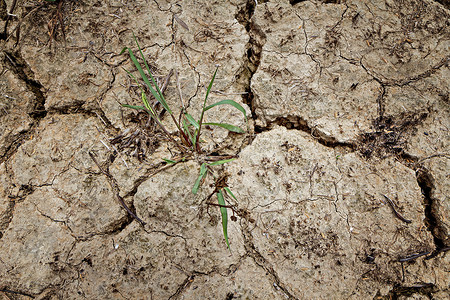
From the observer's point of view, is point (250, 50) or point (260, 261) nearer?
point (260, 261)

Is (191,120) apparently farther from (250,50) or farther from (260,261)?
(260,261)

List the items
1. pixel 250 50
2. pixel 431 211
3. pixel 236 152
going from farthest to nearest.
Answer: pixel 250 50
pixel 236 152
pixel 431 211

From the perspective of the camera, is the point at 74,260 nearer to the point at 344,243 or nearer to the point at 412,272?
the point at 344,243

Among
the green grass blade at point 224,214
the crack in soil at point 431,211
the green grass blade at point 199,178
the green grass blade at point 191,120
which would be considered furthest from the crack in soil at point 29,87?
the crack in soil at point 431,211

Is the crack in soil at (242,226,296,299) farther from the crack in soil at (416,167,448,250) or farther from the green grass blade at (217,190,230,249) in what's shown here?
the crack in soil at (416,167,448,250)

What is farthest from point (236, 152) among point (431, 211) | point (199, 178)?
point (431, 211)

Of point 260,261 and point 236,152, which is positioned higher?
point 236,152

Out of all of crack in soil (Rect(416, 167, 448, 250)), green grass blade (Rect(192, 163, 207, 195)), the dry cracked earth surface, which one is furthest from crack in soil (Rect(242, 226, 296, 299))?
crack in soil (Rect(416, 167, 448, 250))

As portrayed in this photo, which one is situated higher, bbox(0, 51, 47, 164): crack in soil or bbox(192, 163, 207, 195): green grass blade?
bbox(0, 51, 47, 164): crack in soil

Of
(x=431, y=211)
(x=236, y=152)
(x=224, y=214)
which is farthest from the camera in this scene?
(x=236, y=152)
